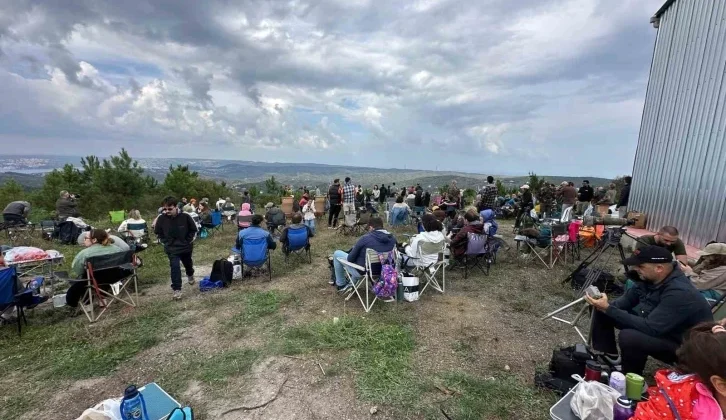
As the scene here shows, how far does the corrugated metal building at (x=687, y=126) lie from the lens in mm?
5559

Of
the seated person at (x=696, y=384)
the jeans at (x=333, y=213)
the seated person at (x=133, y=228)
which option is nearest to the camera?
the seated person at (x=696, y=384)

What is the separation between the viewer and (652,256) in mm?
2535

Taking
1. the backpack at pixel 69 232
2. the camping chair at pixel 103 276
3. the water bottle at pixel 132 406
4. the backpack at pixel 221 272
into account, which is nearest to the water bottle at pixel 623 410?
the water bottle at pixel 132 406

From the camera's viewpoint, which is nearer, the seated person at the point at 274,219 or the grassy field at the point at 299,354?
the grassy field at the point at 299,354

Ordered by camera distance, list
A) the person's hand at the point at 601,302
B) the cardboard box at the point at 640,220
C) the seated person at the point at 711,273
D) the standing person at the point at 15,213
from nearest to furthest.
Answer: the person's hand at the point at 601,302, the seated person at the point at 711,273, the cardboard box at the point at 640,220, the standing person at the point at 15,213

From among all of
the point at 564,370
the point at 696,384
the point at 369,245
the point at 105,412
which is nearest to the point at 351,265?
the point at 369,245

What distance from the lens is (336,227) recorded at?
1075 cm

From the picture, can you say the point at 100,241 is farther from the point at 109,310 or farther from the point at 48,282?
the point at 48,282

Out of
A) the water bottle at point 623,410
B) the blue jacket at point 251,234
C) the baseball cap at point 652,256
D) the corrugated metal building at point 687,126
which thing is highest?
the corrugated metal building at point 687,126

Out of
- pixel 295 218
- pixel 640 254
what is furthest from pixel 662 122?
pixel 295 218

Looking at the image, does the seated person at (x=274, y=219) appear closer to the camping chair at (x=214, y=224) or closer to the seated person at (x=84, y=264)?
the camping chair at (x=214, y=224)

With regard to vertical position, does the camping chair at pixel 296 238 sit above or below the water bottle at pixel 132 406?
above

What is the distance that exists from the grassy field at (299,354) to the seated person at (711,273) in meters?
1.37

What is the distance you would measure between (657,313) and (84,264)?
5950mm
